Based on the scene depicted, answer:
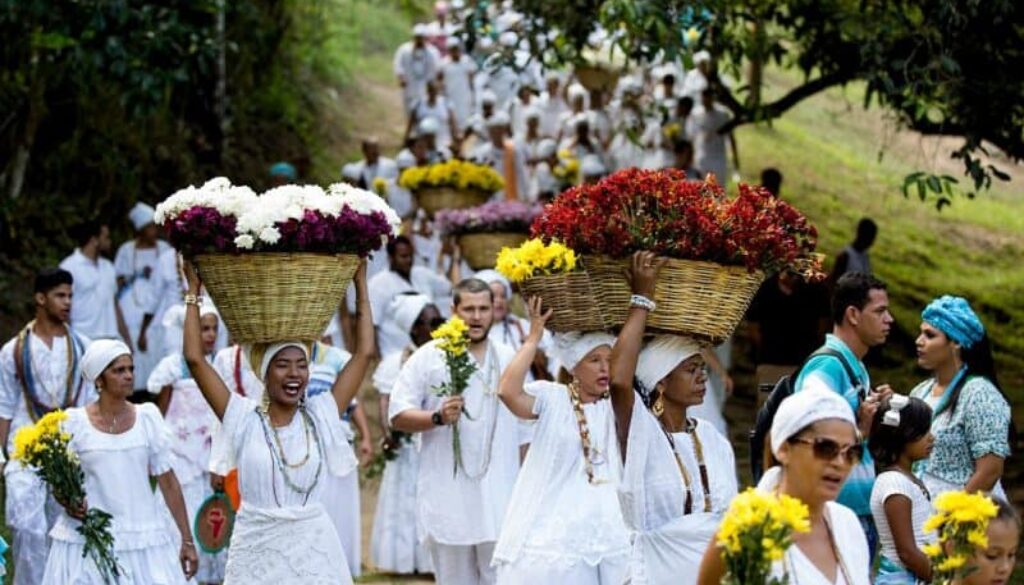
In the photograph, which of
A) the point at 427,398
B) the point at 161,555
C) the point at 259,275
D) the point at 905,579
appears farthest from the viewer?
the point at 427,398

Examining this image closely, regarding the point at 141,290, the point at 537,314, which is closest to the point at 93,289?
the point at 141,290

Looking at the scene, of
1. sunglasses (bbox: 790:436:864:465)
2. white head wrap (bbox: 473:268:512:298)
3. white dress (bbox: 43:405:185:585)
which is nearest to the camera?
sunglasses (bbox: 790:436:864:465)

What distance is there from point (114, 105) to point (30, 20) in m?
5.86

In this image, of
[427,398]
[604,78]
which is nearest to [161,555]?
[427,398]

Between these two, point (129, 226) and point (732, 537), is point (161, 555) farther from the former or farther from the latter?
point (129, 226)

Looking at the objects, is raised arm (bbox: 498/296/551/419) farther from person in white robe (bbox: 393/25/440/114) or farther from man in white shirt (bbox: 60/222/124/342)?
person in white robe (bbox: 393/25/440/114)

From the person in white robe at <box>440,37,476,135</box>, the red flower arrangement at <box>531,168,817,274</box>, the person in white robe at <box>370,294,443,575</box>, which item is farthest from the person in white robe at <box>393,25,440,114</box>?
the red flower arrangement at <box>531,168,817,274</box>

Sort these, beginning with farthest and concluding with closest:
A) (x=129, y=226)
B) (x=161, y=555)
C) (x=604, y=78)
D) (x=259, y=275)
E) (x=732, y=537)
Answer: (x=604, y=78) → (x=129, y=226) → (x=161, y=555) → (x=259, y=275) → (x=732, y=537)

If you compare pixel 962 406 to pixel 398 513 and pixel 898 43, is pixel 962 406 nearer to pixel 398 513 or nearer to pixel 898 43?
pixel 398 513

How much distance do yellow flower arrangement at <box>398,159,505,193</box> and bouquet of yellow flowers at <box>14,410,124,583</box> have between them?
31.5 feet

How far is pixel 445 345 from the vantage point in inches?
457

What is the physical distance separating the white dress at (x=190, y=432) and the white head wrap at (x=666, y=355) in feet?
19.3

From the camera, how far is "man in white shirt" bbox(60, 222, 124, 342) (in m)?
18.3

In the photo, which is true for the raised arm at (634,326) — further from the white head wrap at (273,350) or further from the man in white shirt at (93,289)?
the man in white shirt at (93,289)
